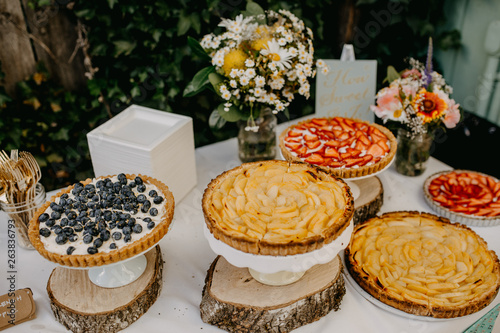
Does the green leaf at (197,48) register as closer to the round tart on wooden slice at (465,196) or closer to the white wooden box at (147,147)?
the white wooden box at (147,147)

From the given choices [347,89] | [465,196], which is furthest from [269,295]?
[347,89]

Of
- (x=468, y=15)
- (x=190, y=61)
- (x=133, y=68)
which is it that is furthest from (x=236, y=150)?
(x=468, y=15)

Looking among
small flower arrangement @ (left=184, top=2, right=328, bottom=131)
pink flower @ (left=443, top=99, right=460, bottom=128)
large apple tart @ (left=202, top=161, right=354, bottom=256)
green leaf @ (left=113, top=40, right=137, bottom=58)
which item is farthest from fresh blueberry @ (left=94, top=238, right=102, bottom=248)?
green leaf @ (left=113, top=40, right=137, bottom=58)

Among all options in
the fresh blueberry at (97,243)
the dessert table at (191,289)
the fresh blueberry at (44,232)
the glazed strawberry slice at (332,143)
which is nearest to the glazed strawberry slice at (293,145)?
the glazed strawberry slice at (332,143)

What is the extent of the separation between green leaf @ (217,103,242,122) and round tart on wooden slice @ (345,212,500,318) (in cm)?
67

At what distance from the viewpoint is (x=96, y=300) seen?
1.23m

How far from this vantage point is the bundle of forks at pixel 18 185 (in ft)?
4.46

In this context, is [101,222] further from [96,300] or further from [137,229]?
[96,300]

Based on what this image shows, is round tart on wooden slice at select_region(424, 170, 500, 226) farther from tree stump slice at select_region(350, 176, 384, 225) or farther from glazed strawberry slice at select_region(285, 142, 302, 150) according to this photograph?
glazed strawberry slice at select_region(285, 142, 302, 150)

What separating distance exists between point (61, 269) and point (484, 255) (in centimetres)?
144

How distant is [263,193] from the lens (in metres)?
1.27

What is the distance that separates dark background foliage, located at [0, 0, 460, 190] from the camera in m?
2.32

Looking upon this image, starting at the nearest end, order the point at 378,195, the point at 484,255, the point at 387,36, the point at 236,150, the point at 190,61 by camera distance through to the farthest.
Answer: the point at 484,255
the point at 378,195
the point at 236,150
the point at 190,61
the point at 387,36

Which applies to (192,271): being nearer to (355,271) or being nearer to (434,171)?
(355,271)
